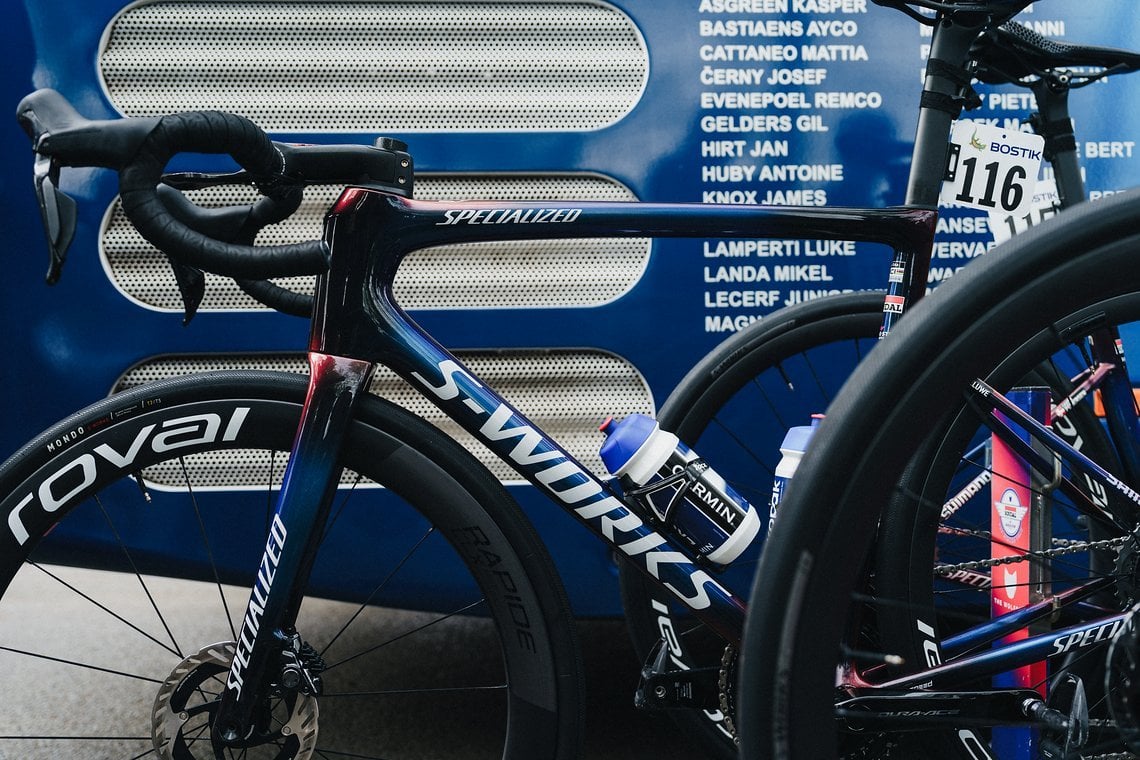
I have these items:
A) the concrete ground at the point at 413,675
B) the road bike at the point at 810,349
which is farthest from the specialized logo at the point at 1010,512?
the concrete ground at the point at 413,675

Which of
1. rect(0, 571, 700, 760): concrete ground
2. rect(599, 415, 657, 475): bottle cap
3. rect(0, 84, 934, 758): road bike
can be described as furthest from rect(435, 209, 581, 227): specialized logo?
rect(0, 571, 700, 760): concrete ground

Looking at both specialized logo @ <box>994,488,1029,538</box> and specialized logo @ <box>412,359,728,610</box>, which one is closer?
specialized logo @ <box>412,359,728,610</box>

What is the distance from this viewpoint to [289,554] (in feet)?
4.13

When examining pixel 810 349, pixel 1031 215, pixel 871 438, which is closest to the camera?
pixel 871 438

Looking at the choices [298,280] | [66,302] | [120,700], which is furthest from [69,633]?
[298,280]

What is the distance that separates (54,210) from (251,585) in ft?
3.13

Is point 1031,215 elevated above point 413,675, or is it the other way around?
point 1031,215

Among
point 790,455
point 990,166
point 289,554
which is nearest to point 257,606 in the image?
point 289,554

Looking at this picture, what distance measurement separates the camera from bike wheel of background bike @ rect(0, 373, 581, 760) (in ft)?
4.17

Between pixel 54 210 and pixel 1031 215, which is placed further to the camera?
pixel 1031 215

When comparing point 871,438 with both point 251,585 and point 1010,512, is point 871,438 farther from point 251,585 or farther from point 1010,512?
point 251,585

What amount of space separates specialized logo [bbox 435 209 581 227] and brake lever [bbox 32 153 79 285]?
44 cm

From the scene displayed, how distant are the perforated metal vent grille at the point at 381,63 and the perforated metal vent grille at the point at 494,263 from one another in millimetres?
118

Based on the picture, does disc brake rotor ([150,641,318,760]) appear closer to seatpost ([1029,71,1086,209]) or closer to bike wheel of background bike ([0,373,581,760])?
bike wheel of background bike ([0,373,581,760])
